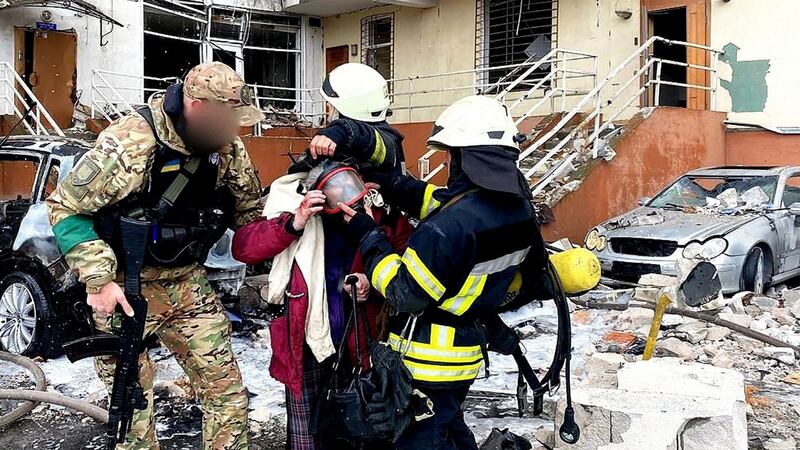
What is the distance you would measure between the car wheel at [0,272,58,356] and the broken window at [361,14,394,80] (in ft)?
40.1

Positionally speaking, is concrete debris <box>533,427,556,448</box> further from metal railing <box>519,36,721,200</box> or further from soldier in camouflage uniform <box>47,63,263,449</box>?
metal railing <box>519,36,721,200</box>

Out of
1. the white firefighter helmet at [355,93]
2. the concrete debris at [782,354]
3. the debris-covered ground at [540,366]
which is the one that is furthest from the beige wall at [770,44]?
the white firefighter helmet at [355,93]

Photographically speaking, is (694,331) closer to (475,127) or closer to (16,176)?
(475,127)

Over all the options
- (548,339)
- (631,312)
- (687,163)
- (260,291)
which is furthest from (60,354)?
(687,163)

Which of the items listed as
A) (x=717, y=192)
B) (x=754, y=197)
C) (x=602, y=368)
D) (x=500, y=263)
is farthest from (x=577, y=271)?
(x=717, y=192)

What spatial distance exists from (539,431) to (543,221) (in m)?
5.56

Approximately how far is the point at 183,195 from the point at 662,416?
2124 millimetres

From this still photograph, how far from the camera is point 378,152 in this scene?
3045 mm

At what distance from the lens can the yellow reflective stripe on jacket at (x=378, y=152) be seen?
119 inches

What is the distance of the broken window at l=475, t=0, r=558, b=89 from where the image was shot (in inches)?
555

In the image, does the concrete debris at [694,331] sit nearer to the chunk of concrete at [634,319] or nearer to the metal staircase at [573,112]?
the chunk of concrete at [634,319]

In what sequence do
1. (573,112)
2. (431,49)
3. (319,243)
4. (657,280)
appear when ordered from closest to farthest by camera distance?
1. (319,243)
2. (657,280)
3. (573,112)
4. (431,49)

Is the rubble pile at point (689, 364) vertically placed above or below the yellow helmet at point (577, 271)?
below

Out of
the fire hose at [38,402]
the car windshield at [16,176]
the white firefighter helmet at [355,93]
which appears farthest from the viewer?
the car windshield at [16,176]
